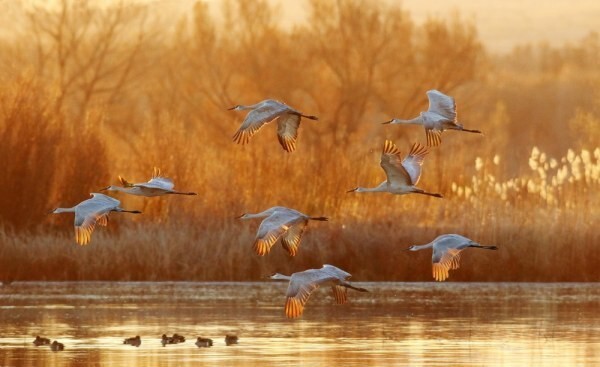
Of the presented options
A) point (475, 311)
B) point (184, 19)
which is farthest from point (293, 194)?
point (184, 19)

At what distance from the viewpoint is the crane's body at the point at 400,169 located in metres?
16.6

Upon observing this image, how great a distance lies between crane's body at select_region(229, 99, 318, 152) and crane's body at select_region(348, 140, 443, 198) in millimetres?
802

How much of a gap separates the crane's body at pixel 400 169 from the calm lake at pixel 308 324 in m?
1.72

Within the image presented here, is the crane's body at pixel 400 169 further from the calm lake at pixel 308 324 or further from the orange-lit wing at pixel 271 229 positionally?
the calm lake at pixel 308 324

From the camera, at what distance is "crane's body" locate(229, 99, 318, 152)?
54.1ft

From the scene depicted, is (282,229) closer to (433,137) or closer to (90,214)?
(433,137)

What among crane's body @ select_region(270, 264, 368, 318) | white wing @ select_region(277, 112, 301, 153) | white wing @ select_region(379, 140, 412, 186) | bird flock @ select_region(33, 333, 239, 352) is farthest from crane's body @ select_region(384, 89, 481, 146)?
bird flock @ select_region(33, 333, 239, 352)

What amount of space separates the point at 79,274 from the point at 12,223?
103 inches

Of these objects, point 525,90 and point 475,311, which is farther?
point 525,90

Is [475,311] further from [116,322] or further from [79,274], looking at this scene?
[79,274]

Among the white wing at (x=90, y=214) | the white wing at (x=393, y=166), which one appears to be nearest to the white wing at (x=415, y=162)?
the white wing at (x=393, y=166)

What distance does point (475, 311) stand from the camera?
2317 cm

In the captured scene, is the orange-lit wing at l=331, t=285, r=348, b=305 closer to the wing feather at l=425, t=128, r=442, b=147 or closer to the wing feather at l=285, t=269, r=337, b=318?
the wing feather at l=285, t=269, r=337, b=318

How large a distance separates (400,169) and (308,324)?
16.9ft
